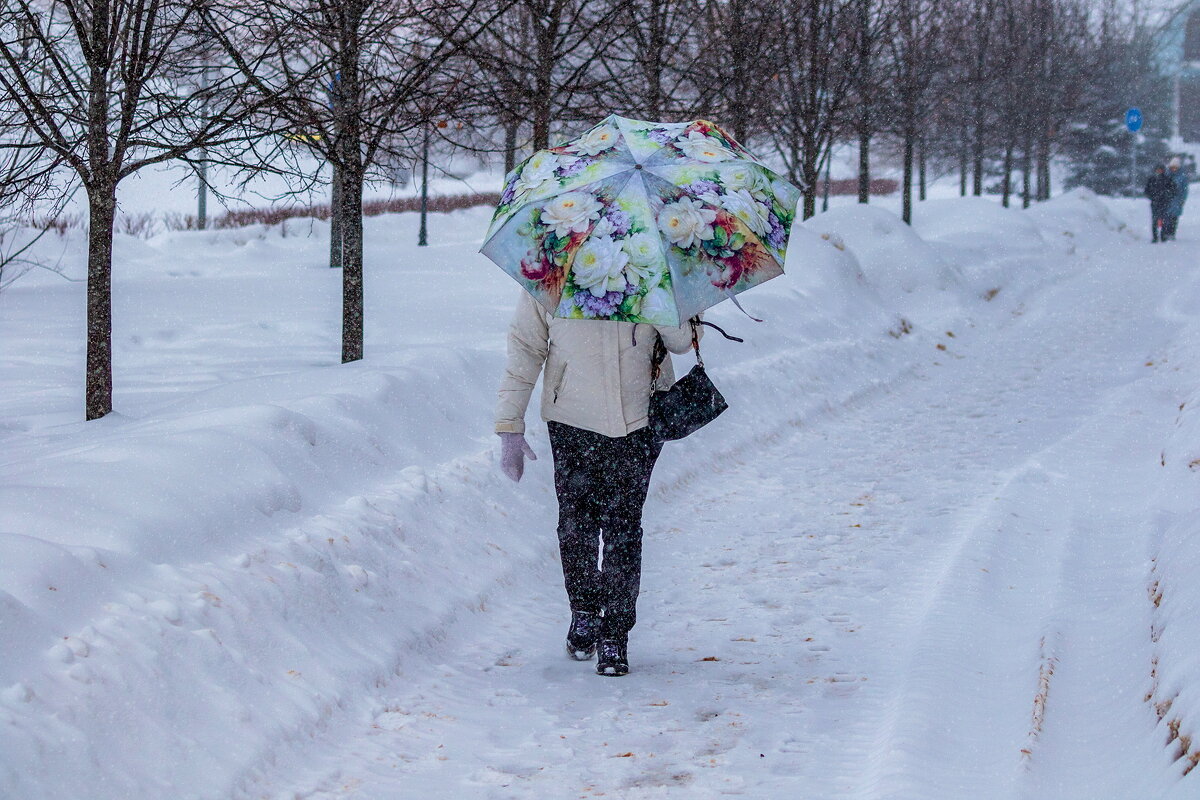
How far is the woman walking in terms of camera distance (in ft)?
13.9

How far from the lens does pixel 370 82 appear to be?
7922 mm

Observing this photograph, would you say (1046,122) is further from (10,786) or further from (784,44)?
(10,786)

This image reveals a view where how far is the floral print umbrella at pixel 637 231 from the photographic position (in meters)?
3.92

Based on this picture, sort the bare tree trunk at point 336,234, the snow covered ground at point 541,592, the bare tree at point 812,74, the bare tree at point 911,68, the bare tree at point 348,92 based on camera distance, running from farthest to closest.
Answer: the bare tree at point 911,68
the bare tree at point 812,74
the bare tree trunk at point 336,234
the bare tree at point 348,92
the snow covered ground at point 541,592

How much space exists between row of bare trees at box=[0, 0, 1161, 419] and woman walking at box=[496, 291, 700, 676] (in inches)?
117

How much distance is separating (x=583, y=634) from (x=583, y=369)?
1090mm

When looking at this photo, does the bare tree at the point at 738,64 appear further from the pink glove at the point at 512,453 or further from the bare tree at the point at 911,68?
the pink glove at the point at 512,453

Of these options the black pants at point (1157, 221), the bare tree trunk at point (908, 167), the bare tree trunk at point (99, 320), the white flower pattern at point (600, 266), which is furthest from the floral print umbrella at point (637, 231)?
the black pants at point (1157, 221)

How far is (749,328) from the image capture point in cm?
1091

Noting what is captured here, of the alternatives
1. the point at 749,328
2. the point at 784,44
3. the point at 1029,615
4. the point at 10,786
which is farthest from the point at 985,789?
the point at 784,44

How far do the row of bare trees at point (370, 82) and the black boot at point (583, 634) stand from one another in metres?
3.50

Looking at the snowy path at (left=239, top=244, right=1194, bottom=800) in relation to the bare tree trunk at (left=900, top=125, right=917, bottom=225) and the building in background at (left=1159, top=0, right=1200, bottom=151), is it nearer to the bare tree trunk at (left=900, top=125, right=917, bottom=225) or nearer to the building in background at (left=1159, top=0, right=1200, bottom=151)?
the bare tree trunk at (left=900, top=125, right=917, bottom=225)

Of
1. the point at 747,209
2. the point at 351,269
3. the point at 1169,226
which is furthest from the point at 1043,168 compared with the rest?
the point at 747,209

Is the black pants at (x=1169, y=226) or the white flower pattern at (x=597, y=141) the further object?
the black pants at (x=1169, y=226)
